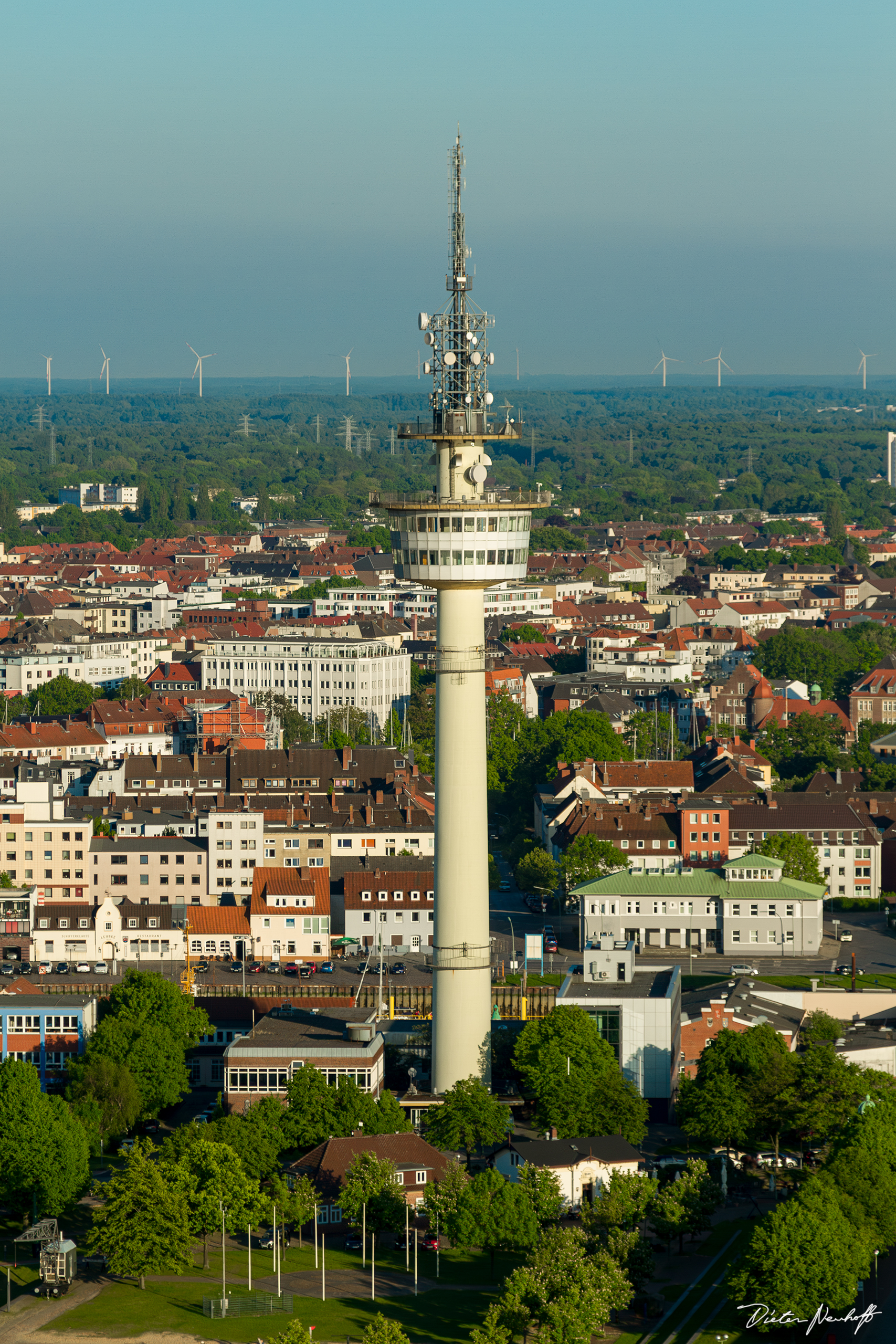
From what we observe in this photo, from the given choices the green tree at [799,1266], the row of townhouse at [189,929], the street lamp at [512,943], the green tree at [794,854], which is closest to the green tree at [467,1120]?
the green tree at [799,1266]

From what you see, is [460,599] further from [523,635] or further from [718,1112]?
[523,635]

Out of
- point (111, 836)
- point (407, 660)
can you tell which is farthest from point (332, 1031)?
point (407, 660)

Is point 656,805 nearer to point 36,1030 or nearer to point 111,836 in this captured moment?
point 111,836

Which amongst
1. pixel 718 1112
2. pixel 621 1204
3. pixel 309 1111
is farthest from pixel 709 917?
pixel 621 1204

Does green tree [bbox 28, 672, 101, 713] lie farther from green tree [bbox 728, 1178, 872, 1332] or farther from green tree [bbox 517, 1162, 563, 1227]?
green tree [bbox 728, 1178, 872, 1332]

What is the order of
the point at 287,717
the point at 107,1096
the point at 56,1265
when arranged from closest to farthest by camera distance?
the point at 56,1265 → the point at 107,1096 → the point at 287,717

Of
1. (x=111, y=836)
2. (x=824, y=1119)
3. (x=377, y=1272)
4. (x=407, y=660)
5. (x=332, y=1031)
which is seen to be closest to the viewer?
(x=377, y=1272)
